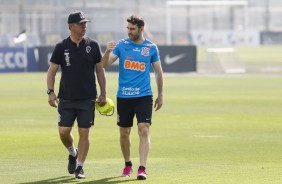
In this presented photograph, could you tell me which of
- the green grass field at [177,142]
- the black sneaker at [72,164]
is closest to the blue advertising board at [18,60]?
the green grass field at [177,142]

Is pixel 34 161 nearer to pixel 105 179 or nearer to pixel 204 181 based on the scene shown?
pixel 105 179

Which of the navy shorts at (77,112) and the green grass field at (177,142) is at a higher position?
the navy shorts at (77,112)

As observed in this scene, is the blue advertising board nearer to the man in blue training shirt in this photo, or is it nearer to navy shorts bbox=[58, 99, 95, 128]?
the man in blue training shirt

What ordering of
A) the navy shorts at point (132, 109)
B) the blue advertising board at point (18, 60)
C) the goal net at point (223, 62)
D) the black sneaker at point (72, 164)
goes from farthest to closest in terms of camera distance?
1. the goal net at point (223, 62)
2. the blue advertising board at point (18, 60)
3. the black sneaker at point (72, 164)
4. the navy shorts at point (132, 109)

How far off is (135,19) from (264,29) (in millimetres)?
76576

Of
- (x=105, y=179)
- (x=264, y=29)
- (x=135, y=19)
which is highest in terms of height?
(x=135, y=19)

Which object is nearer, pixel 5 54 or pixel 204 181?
pixel 204 181

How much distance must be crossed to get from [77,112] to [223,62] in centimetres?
4399

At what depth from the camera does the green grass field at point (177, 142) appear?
43.9ft

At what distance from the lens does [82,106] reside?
13078 mm

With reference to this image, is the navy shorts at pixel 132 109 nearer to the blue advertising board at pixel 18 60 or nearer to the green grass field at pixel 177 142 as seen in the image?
the green grass field at pixel 177 142

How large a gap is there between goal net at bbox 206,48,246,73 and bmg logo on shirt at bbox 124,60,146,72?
41.4 m

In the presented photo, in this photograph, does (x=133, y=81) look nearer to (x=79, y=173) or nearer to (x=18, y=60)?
(x=79, y=173)

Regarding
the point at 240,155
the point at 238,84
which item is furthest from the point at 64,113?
the point at 238,84
